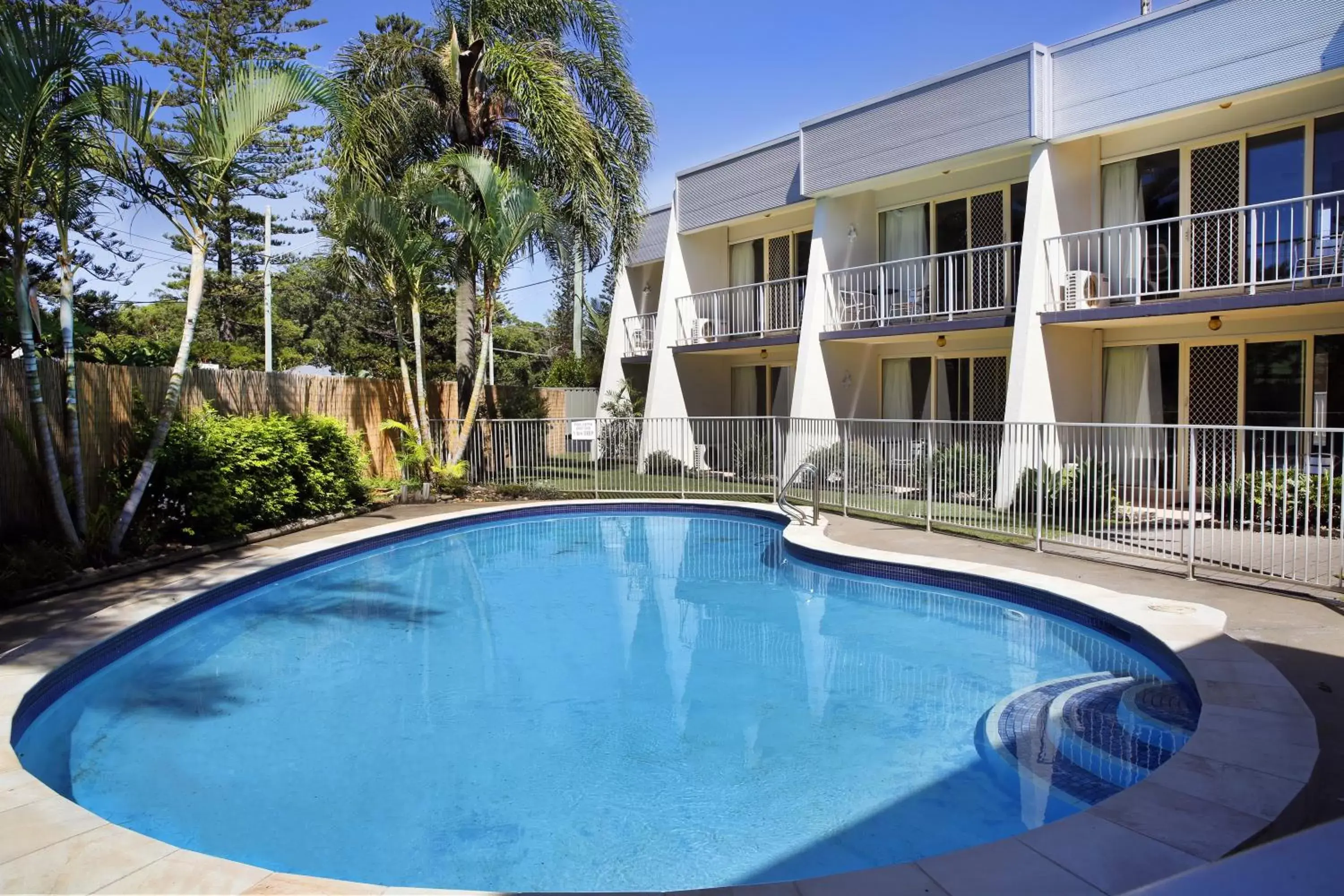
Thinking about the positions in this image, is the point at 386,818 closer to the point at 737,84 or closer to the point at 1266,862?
the point at 1266,862

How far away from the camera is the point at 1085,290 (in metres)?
13.4

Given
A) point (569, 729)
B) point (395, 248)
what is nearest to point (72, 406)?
point (395, 248)

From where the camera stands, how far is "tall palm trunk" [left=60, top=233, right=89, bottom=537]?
9.08 m

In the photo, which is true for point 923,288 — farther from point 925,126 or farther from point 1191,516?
point 1191,516

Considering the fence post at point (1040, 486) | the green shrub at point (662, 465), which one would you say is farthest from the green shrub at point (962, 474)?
the green shrub at point (662, 465)

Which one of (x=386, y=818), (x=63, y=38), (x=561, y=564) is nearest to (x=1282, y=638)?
(x=386, y=818)

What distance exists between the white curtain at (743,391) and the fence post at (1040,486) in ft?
37.3

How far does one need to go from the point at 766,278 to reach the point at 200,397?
1267cm

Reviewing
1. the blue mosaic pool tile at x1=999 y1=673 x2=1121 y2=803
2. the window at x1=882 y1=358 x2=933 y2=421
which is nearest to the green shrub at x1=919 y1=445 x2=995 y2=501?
the window at x1=882 y1=358 x2=933 y2=421

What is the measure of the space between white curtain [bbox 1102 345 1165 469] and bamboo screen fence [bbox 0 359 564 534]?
13238 millimetres

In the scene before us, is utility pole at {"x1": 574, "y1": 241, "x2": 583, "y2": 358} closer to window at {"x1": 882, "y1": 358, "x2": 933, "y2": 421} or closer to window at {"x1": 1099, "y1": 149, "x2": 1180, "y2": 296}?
window at {"x1": 882, "y1": 358, "x2": 933, "y2": 421}

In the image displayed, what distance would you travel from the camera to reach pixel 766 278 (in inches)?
813

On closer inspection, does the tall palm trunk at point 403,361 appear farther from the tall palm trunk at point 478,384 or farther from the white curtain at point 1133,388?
the white curtain at point 1133,388

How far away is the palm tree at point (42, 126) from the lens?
8.06m
